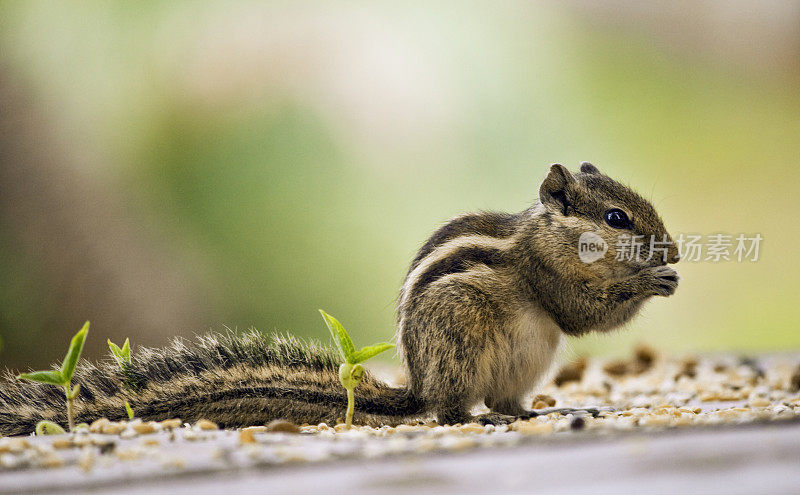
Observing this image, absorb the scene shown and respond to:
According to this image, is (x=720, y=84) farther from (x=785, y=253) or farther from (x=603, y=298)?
(x=603, y=298)

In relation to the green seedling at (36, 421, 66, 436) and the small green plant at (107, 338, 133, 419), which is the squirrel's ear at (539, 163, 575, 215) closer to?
the small green plant at (107, 338, 133, 419)

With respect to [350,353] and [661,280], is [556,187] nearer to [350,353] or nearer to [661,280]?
[661,280]

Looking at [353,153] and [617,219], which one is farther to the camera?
[353,153]

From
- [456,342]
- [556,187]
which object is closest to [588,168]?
[556,187]

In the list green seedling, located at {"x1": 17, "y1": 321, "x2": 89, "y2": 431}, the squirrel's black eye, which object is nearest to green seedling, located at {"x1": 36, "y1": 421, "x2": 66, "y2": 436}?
green seedling, located at {"x1": 17, "y1": 321, "x2": 89, "y2": 431}

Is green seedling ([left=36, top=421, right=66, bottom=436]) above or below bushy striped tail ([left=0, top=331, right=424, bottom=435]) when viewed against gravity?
below

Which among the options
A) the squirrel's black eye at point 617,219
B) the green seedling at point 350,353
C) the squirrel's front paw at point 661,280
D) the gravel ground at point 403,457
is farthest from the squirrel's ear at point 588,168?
the green seedling at point 350,353

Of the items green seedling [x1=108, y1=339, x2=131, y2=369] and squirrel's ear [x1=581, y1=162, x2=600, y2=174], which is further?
squirrel's ear [x1=581, y1=162, x2=600, y2=174]

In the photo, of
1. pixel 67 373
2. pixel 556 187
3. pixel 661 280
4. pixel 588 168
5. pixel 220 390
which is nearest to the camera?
pixel 67 373
